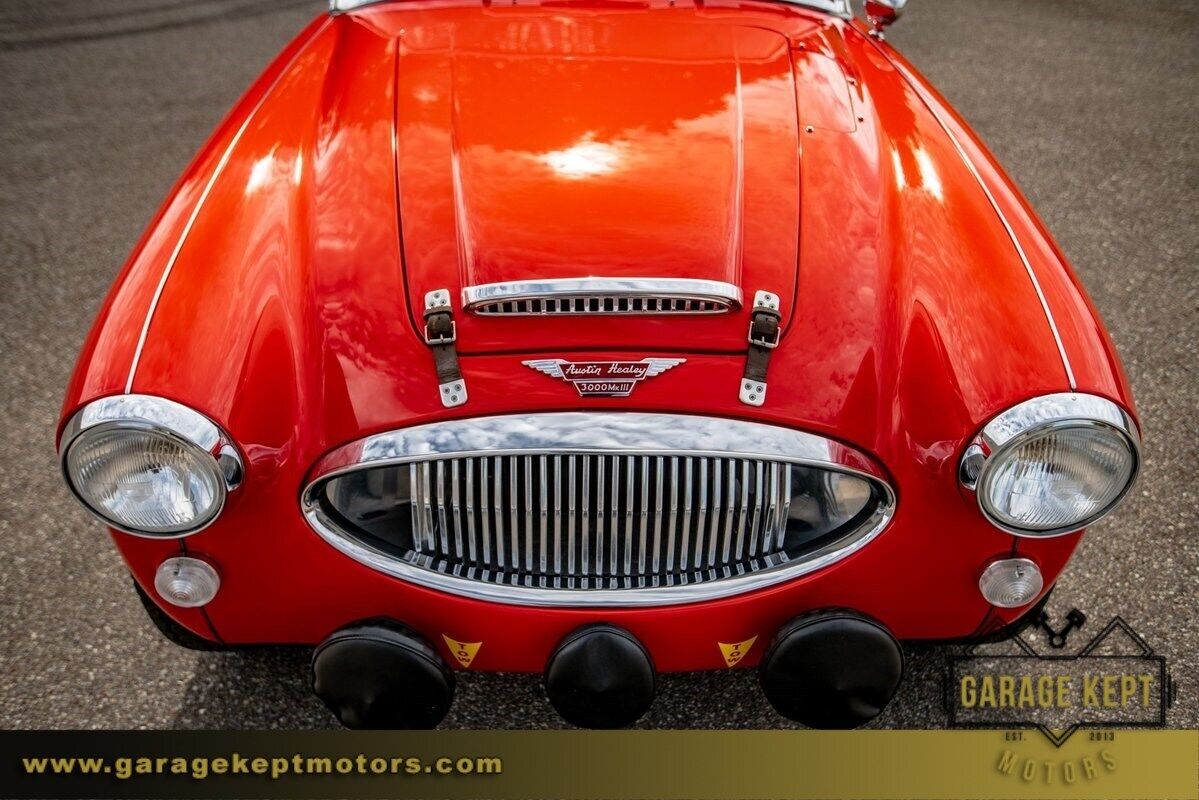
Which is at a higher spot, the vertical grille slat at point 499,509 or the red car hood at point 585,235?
the red car hood at point 585,235

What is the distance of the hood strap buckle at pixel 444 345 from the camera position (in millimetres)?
1942

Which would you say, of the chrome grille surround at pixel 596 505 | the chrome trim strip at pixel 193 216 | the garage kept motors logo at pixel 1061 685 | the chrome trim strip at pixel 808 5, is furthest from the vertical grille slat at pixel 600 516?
the chrome trim strip at pixel 808 5

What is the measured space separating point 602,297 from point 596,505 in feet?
1.21

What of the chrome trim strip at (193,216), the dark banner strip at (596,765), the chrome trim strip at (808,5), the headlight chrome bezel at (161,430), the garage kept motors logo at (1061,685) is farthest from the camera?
the chrome trim strip at (808,5)

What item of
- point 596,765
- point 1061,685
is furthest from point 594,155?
point 1061,685

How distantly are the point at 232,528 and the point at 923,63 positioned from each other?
4903mm

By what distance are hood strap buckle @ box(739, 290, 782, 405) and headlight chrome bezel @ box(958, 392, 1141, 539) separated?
0.37m

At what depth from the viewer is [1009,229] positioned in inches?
90.8

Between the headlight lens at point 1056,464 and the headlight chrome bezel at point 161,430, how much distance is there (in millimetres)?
1296

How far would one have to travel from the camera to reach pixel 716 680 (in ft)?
8.40

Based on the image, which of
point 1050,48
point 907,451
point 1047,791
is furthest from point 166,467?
point 1050,48

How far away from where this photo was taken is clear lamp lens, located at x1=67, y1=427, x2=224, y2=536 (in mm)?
1906

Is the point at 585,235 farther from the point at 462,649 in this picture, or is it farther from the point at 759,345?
the point at 462,649

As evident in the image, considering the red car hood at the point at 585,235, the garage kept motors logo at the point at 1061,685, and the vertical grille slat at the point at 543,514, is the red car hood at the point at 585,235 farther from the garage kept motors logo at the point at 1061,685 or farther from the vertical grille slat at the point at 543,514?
the garage kept motors logo at the point at 1061,685
